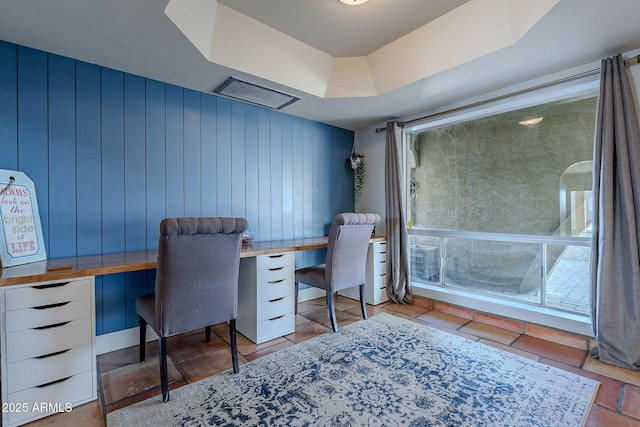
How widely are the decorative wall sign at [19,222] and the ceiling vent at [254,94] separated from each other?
1.56 metres

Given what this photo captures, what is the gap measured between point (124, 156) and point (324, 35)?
6.14 ft

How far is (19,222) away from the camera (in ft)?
5.70

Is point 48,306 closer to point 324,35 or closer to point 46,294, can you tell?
point 46,294

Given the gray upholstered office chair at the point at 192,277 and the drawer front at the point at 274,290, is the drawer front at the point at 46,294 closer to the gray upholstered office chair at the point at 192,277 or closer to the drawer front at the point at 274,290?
the gray upholstered office chair at the point at 192,277

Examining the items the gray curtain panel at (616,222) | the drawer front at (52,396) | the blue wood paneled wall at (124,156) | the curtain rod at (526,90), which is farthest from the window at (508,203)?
the drawer front at (52,396)

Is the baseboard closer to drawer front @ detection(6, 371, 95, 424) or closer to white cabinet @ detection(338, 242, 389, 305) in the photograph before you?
white cabinet @ detection(338, 242, 389, 305)

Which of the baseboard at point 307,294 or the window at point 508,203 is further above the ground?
the window at point 508,203

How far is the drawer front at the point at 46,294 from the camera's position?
4.70 feet

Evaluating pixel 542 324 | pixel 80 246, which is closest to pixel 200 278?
pixel 80 246

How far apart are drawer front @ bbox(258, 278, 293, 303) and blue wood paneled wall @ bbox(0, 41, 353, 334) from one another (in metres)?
0.80

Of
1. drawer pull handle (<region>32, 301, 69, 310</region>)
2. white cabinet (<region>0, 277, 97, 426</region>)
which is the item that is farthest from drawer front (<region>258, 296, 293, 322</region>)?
drawer pull handle (<region>32, 301, 69, 310</region>)

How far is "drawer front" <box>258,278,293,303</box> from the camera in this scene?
2359 millimetres

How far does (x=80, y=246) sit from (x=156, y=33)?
5.17 feet

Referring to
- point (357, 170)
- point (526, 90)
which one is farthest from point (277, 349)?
point (526, 90)
